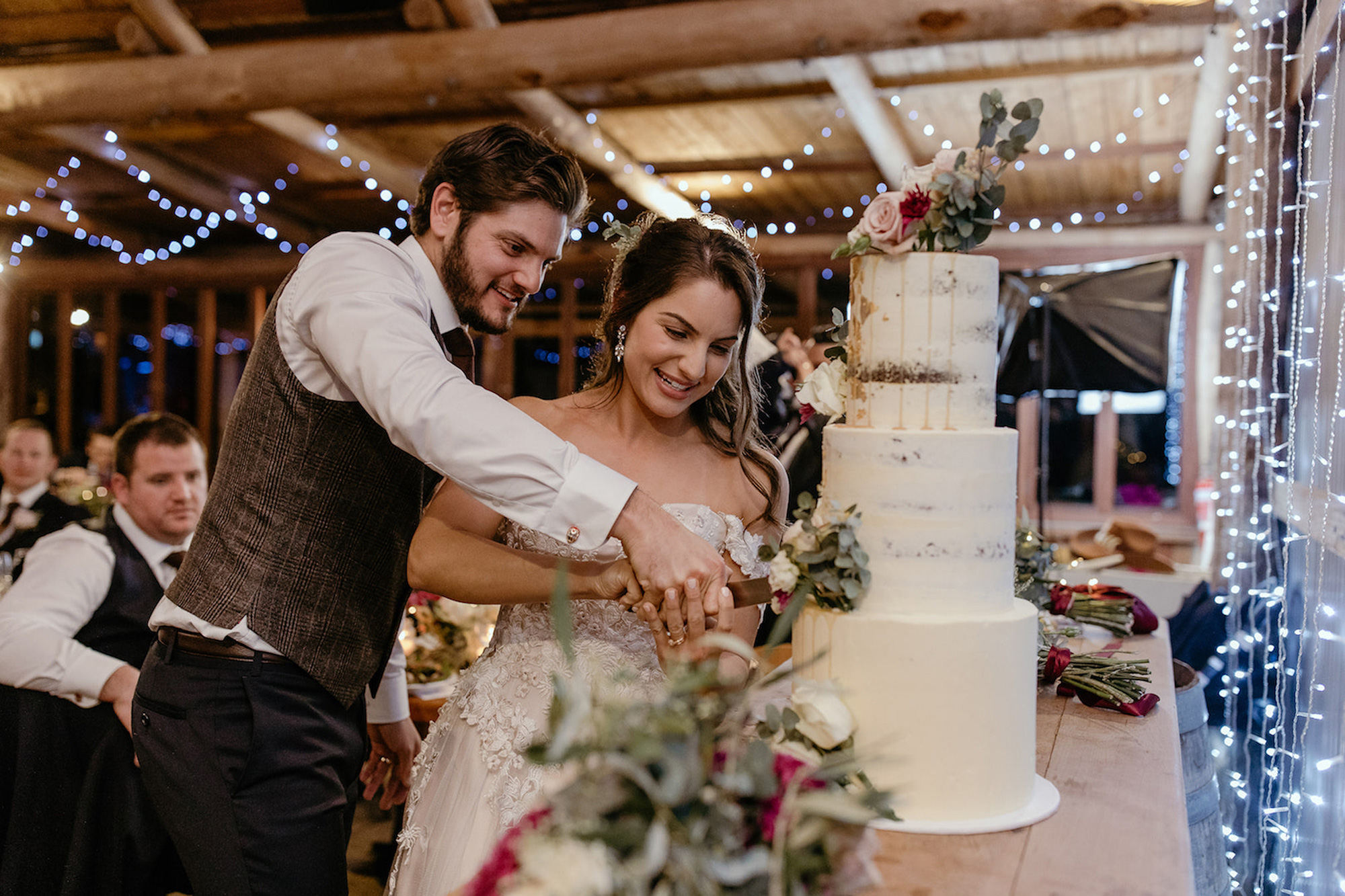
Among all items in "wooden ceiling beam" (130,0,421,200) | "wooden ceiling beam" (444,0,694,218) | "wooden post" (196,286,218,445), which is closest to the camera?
"wooden ceiling beam" (444,0,694,218)

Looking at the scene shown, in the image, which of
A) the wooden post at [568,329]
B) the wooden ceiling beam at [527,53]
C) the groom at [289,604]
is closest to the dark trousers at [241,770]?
the groom at [289,604]

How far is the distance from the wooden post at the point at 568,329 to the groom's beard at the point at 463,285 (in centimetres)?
601

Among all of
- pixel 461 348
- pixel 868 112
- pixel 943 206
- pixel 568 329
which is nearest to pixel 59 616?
pixel 461 348

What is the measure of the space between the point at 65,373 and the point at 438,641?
25.3ft

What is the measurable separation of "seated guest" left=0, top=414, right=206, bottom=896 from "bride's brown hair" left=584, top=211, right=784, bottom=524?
136cm

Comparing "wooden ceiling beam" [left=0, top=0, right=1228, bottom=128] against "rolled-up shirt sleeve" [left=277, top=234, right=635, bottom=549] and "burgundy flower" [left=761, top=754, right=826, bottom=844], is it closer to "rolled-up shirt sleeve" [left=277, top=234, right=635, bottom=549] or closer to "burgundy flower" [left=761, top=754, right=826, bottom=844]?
"rolled-up shirt sleeve" [left=277, top=234, right=635, bottom=549]

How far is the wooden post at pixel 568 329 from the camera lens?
8.16m

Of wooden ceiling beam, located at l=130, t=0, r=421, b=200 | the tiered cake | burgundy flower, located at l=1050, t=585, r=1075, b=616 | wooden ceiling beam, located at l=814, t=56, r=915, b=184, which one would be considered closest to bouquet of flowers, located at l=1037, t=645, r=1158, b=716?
burgundy flower, located at l=1050, t=585, r=1075, b=616

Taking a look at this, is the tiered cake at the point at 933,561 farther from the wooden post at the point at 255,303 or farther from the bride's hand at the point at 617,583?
the wooden post at the point at 255,303

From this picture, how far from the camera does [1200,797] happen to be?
2.24 m

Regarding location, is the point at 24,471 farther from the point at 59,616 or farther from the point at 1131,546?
the point at 1131,546

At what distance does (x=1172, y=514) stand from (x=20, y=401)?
9853 mm

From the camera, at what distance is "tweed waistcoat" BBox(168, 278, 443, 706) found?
1.74 m

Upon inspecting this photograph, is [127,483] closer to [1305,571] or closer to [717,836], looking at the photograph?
[717,836]
